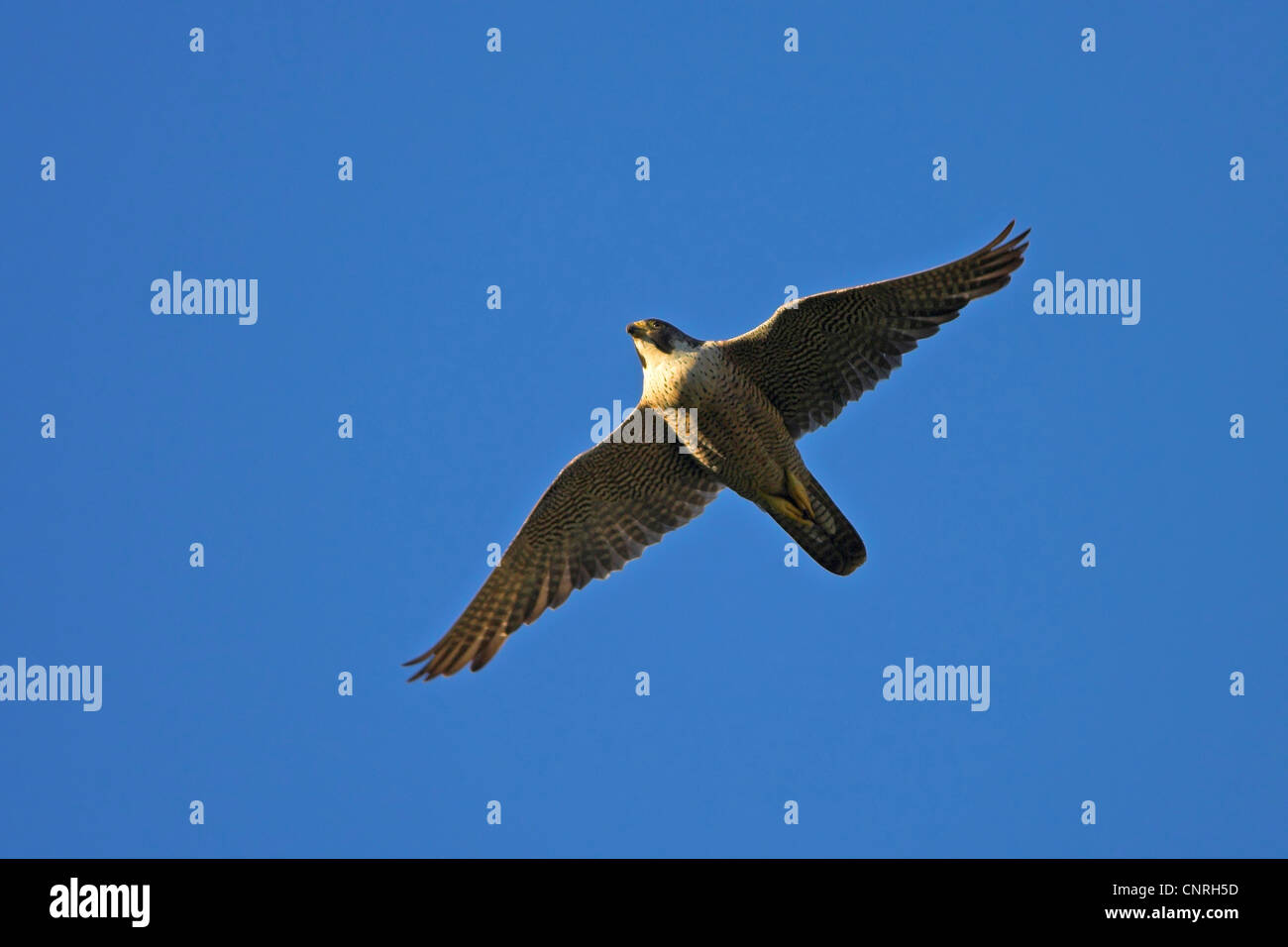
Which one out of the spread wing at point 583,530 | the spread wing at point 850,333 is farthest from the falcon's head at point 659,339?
the spread wing at point 583,530

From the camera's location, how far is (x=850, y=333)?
1483 centimetres

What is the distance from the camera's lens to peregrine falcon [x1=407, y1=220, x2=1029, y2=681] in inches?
568

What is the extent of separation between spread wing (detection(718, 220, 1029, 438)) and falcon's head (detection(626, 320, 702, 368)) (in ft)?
2.05

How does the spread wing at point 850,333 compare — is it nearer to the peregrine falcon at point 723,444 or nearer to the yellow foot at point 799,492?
the peregrine falcon at point 723,444

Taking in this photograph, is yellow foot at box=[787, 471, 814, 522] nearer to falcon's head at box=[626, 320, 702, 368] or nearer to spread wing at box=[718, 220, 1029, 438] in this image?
spread wing at box=[718, 220, 1029, 438]

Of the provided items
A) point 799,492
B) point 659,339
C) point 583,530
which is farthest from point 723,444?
point 583,530

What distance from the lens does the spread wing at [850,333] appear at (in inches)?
568

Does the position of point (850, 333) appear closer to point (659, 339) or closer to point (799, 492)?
point (799, 492)

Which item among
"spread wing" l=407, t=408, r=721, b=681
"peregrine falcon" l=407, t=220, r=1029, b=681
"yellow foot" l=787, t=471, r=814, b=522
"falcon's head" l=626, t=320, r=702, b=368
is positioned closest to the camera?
"falcon's head" l=626, t=320, r=702, b=368

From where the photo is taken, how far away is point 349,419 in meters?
21.5

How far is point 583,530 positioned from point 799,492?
2.71m

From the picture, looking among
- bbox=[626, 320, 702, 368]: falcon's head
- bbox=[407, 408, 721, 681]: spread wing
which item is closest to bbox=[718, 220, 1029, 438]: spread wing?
bbox=[626, 320, 702, 368]: falcon's head

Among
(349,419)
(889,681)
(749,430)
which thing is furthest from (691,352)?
(349,419)
